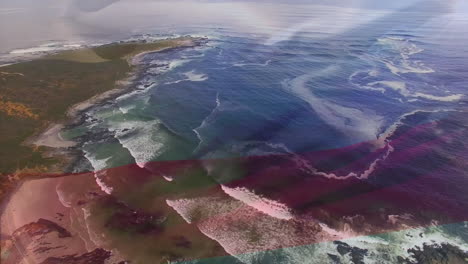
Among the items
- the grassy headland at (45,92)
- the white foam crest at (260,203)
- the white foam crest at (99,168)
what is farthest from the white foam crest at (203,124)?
the grassy headland at (45,92)

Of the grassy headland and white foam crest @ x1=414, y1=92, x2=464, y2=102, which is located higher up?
white foam crest @ x1=414, y1=92, x2=464, y2=102

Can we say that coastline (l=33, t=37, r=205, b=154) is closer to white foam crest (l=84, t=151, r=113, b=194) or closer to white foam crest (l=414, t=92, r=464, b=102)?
white foam crest (l=84, t=151, r=113, b=194)

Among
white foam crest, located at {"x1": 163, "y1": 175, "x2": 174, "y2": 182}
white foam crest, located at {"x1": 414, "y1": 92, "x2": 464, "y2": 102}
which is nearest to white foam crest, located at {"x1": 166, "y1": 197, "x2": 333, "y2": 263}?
white foam crest, located at {"x1": 163, "y1": 175, "x2": 174, "y2": 182}

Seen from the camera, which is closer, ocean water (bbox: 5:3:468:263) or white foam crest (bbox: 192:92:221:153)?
ocean water (bbox: 5:3:468:263)

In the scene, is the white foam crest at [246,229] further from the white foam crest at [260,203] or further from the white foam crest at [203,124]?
the white foam crest at [203,124]

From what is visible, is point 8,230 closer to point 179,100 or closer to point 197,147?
point 197,147

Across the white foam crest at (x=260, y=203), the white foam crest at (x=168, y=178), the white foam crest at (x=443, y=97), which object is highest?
the white foam crest at (x=443, y=97)
